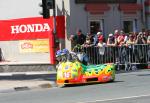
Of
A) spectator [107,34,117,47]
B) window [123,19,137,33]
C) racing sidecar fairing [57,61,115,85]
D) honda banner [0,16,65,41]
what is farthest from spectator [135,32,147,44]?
racing sidecar fairing [57,61,115,85]

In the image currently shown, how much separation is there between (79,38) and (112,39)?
65.9 inches

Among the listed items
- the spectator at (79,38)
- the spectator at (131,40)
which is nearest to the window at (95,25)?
the spectator at (79,38)

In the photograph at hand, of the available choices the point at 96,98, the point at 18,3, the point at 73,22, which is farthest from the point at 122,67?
the point at 96,98

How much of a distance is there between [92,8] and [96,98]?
14660 millimetres

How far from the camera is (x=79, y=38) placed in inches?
1070

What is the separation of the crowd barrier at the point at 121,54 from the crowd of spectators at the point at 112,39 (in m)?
0.22

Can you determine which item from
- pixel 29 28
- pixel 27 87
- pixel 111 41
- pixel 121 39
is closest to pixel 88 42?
pixel 111 41

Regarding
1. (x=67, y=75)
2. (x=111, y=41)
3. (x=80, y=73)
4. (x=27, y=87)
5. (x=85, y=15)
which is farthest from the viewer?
(x=85, y=15)

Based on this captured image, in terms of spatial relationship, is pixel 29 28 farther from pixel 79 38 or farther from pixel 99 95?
pixel 99 95

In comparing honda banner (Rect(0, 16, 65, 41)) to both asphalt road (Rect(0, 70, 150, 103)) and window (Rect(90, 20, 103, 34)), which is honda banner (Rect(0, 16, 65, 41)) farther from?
asphalt road (Rect(0, 70, 150, 103))

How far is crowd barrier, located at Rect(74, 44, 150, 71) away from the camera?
25.9m

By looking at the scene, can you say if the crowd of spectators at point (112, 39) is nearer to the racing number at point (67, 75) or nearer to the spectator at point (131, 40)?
the spectator at point (131, 40)

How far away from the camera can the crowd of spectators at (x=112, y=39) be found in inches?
1037

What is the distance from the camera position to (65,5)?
2827cm
